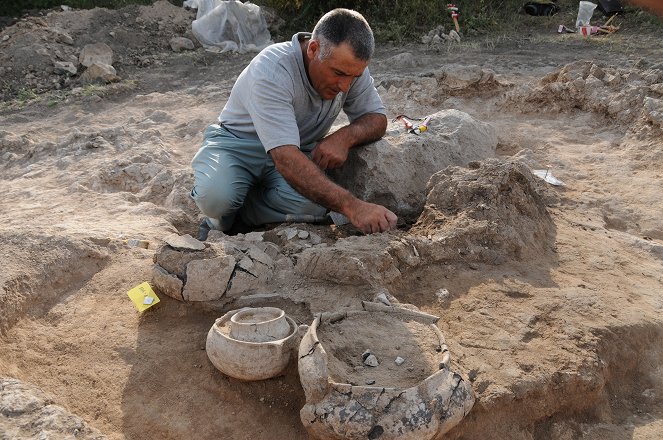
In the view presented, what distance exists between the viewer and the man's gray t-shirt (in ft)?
9.98

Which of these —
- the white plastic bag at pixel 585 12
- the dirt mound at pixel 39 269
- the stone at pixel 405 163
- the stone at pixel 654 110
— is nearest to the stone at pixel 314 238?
the stone at pixel 405 163

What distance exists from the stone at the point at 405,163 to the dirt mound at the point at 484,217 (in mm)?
234

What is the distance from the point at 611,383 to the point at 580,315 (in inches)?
10.7

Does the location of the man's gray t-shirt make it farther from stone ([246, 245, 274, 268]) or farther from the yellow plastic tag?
the yellow plastic tag

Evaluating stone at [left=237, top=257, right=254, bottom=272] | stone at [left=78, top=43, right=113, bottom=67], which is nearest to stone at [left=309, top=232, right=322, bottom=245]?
stone at [left=237, top=257, right=254, bottom=272]

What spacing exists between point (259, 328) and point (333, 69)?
1443mm

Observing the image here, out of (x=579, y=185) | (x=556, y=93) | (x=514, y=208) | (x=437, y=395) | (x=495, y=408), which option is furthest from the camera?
(x=556, y=93)

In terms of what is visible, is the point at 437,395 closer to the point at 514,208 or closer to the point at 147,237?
the point at 514,208

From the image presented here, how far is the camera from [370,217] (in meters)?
2.90

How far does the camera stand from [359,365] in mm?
2141

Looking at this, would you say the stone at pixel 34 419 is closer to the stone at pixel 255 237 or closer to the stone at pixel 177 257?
the stone at pixel 177 257

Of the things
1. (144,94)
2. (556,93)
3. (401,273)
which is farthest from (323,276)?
(144,94)

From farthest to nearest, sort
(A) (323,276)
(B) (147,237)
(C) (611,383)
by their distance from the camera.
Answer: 1. (B) (147,237)
2. (A) (323,276)
3. (C) (611,383)

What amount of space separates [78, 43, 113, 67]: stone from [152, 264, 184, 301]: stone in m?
5.09
